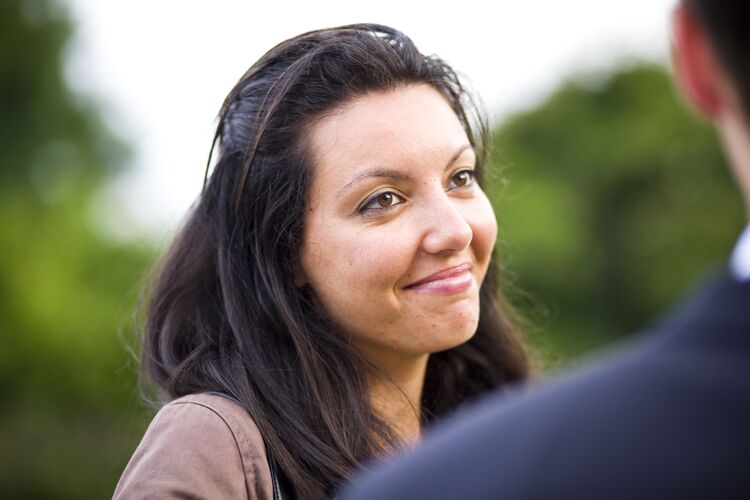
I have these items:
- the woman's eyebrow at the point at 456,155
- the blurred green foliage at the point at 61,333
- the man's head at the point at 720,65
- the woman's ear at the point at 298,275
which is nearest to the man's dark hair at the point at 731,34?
the man's head at the point at 720,65

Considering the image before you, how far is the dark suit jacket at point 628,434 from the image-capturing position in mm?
1030

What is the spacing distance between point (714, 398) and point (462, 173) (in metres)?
2.02

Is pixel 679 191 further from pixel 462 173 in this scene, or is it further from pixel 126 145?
pixel 462 173

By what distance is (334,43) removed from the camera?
305 cm

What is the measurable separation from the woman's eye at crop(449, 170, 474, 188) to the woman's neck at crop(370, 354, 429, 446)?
0.56 meters

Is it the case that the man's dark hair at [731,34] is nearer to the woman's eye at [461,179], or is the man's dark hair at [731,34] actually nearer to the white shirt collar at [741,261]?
the white shirt collar at [741,261]

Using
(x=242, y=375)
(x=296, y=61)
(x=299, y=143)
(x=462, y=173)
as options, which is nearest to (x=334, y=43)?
(x=296, y=61)

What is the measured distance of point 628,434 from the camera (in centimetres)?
106

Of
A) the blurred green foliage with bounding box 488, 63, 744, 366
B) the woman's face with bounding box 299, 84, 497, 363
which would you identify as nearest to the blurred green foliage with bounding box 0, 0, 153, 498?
the blurred green foliage with bounding box 488, 63, 744, 366

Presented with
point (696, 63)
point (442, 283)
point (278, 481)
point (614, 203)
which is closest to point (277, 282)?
point (442, 283)

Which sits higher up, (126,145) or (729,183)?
(126,145)

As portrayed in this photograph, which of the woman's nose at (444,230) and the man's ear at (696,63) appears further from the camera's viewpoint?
the woman's nose at (444,230)

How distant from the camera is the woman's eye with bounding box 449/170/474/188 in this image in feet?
9.86

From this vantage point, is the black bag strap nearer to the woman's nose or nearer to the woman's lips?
the woman's lips
